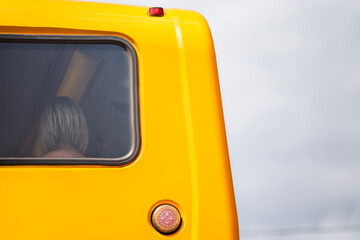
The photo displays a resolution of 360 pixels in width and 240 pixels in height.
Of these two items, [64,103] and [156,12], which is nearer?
[64,103]

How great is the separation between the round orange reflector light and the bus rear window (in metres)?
0.31

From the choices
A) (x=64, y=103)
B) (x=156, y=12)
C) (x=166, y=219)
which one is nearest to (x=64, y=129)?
(x=64, y=103)

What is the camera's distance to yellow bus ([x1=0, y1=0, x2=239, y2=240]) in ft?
7.65

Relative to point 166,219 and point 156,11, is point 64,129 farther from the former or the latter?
point 156,11

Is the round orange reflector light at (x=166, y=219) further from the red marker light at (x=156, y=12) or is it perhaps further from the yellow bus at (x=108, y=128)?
the red marker light at (x=156, y=12)

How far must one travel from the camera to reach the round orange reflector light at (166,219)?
239 cm

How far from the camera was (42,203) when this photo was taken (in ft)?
7.58

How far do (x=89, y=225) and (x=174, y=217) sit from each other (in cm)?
41

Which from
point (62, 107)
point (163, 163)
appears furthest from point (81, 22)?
point (163, 163)

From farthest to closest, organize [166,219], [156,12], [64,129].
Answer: [156,12]
[64,129]
[166,219]

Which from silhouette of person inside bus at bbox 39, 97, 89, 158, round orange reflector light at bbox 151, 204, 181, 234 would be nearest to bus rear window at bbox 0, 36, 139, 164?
silhouette of person inside bus at bbox 39, 97, 89, 158

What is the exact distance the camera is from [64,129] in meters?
2.52

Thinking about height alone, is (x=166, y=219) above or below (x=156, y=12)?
below

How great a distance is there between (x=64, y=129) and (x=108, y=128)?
0.74 feet
